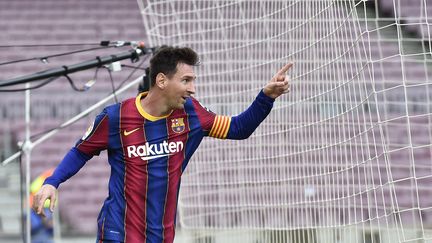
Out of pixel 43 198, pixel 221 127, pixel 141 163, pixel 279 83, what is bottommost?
pixel 43 198

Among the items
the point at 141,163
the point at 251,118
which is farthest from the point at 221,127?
the point at 141,163

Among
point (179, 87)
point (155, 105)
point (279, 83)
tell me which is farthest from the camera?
point (155, 105)

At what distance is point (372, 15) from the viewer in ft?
18.4

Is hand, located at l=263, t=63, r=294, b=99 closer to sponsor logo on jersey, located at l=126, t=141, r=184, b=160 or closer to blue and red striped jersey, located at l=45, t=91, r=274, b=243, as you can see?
blue and red striped jersey, located at l=45, t=91, r=274, b=243

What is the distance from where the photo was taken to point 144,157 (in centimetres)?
457

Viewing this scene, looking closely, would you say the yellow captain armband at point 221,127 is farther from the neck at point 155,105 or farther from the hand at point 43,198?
the hand at point 43,198

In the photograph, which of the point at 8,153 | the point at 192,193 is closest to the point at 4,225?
the point at 8,153

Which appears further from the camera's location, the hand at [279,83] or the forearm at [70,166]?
the forearm at [70,166]

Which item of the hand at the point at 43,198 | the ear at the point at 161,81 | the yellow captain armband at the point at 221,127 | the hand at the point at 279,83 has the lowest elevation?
the hand at the point at 43,198

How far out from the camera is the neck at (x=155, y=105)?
15.0 feet

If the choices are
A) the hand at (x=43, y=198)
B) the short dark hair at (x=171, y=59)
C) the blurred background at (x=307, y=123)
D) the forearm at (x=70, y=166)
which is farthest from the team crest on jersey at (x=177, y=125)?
the blurred background at (x=307, y=123)

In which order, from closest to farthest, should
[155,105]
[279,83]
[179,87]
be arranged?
[279,83], [179,87], [155,105]

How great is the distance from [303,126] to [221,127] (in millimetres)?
1431

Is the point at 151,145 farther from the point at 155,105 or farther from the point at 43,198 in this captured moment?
the point at 43,198
